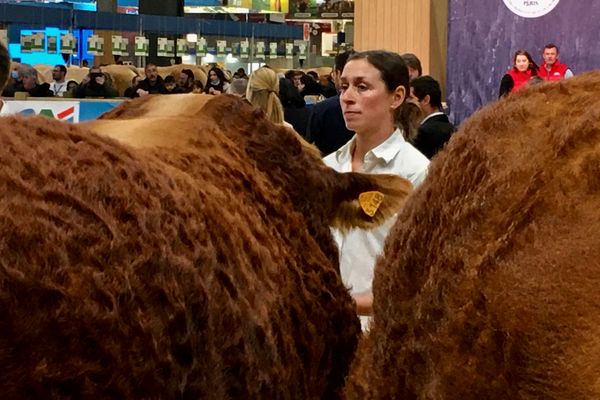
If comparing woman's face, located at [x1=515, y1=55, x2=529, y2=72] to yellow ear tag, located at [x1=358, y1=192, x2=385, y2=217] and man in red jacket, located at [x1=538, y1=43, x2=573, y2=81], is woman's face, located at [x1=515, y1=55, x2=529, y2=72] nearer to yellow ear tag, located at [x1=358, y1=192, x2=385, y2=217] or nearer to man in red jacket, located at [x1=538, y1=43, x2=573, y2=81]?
man in red jacket, located at [x1=538, y1=43, x2=573, y2=81]

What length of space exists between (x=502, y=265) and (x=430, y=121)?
4388 mm

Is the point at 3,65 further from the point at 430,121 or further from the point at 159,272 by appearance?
the point at 430,121

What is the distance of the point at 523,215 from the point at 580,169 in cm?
8

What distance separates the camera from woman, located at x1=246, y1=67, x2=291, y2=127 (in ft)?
16.7

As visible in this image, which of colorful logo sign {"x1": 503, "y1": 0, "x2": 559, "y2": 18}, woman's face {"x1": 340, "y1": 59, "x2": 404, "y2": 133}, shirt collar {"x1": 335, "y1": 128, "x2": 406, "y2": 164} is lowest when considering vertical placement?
shirt collar {"x1": 335, "y1": 128, "x2": 406, "y2": 164}

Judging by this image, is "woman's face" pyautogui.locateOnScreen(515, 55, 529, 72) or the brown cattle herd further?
"woman's face" pyautogui.locateOnScreen(515, 55, 529, 72)

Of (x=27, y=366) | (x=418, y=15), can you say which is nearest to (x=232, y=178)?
(x=27, y=366)

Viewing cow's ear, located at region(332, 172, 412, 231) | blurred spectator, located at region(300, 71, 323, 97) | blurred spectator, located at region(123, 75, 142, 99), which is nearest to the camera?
cow's ear, located at region(332, 172, 412, 231)

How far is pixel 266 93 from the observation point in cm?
523

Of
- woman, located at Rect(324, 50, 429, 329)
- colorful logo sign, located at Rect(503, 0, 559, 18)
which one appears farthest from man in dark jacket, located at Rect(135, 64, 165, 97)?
woman, located at Rect(324, 50, 429, 329)

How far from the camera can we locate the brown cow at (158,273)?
1272 mm

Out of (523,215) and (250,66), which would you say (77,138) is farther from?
(250,66)

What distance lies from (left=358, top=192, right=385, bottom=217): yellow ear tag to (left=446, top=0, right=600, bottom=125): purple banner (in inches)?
219

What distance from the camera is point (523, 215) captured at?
111 cm
